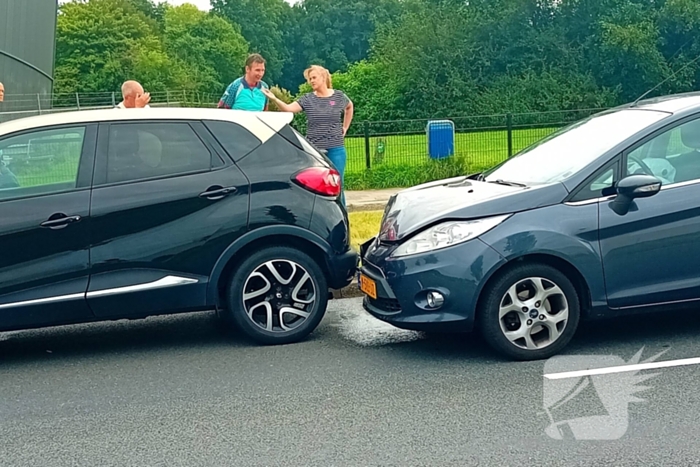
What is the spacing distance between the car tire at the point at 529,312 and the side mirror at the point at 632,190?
57 cm

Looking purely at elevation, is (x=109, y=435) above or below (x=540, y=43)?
below

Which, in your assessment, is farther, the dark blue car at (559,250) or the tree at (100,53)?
the tree at (100,53)

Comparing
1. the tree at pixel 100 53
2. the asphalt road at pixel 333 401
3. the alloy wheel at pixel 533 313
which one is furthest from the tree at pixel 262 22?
the alloy wheel at pixel 533 313

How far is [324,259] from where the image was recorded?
6211mm

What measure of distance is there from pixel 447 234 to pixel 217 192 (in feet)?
5.26

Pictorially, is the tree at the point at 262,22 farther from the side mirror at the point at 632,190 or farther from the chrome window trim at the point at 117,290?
the side mirror at the point at 632,190

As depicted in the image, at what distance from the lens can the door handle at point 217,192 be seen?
595 centimetres

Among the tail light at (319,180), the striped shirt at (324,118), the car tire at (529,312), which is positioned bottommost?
the car tire at (529,312)

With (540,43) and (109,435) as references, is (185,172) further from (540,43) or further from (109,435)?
(540,43)

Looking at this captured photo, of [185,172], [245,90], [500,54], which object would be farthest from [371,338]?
[500,54]

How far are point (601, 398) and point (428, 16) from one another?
184 ft

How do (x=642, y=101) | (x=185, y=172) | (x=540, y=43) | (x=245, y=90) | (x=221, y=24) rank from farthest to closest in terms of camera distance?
(x=221, y=24), (x=540, y=43), (x=245, y=90), (x=642, y=101), (x=185, y=172)

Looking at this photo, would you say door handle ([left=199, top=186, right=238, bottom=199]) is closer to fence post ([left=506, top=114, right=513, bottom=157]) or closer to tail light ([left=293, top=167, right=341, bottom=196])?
tail light ([left=293, top=167, right=341, bottom=196])
